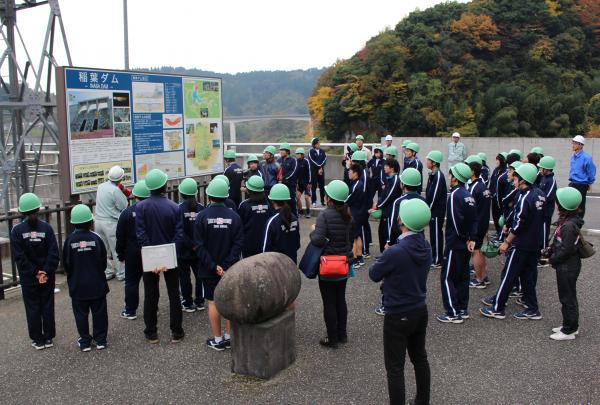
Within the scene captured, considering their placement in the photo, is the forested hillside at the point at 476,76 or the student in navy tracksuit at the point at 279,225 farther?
the forested hillside at the point at 476,76

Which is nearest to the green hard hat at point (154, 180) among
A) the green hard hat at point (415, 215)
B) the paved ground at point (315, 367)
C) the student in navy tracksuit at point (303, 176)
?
the paved ground at point (315, 367)

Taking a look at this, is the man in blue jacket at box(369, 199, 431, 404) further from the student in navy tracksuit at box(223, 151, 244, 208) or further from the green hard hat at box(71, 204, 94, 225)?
the student in navy tracksuit at box(223, 151, 244, 208)

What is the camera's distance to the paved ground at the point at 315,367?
5.14 metres

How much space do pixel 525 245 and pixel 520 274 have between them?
1.42ft

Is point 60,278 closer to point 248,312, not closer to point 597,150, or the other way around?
point 248,312

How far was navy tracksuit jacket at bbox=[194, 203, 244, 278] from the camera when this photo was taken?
5949 millimetres

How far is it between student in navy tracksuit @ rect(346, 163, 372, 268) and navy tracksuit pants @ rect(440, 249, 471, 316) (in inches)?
94.2

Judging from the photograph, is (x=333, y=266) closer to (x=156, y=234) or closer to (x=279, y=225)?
(x=279, y=225)

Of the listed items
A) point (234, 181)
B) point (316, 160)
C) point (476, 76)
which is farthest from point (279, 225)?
point (476, 76)

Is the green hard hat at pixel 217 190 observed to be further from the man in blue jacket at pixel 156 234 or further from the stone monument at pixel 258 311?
the stone monument at pixel 258 311

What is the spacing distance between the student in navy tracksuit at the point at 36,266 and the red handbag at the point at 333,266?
9.98 feet

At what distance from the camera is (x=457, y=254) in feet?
22.5

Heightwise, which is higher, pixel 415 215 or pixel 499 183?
pixel 415 215

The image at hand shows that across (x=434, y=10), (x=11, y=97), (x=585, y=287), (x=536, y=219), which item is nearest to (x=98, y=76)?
(x=11, y=97)
